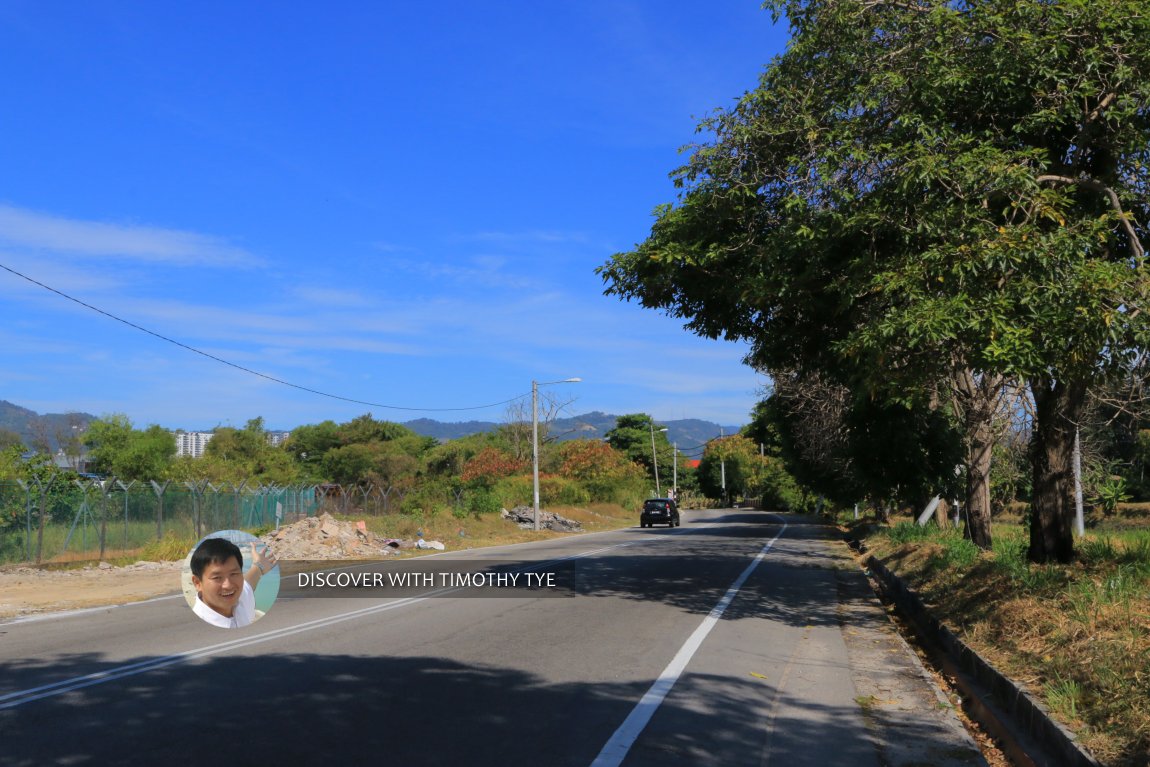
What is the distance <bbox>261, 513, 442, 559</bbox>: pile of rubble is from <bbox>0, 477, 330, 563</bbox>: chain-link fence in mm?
2216

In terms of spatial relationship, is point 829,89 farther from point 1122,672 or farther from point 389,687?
point 389,687

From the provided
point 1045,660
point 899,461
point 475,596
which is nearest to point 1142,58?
point 1045,660

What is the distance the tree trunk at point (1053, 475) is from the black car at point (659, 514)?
3682 cm

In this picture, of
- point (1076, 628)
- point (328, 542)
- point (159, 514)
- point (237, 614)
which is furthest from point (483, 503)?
point (1076, 628)

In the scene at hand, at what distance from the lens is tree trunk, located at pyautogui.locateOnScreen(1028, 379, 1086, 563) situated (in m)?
11.3

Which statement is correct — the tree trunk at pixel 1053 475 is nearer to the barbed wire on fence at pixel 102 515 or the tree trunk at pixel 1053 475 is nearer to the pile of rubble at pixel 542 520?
the barbed wire on fence at pixel 102 515

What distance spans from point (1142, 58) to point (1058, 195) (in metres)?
1.52

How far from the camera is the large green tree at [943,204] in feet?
28.1

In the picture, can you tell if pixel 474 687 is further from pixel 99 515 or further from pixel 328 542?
pixel 328 542

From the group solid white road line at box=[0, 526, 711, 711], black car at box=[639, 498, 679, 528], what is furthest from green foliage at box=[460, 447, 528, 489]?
solid white road line at box=[0, 526, 711, 711]

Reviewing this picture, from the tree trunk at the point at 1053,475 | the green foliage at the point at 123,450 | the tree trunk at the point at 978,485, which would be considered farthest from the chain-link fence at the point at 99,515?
the green foliage at the point at 123,450

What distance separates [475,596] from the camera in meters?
14.1

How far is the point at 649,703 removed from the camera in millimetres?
7289

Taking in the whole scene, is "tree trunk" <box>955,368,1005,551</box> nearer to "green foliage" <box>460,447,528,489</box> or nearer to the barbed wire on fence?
the barbed wire on fence
